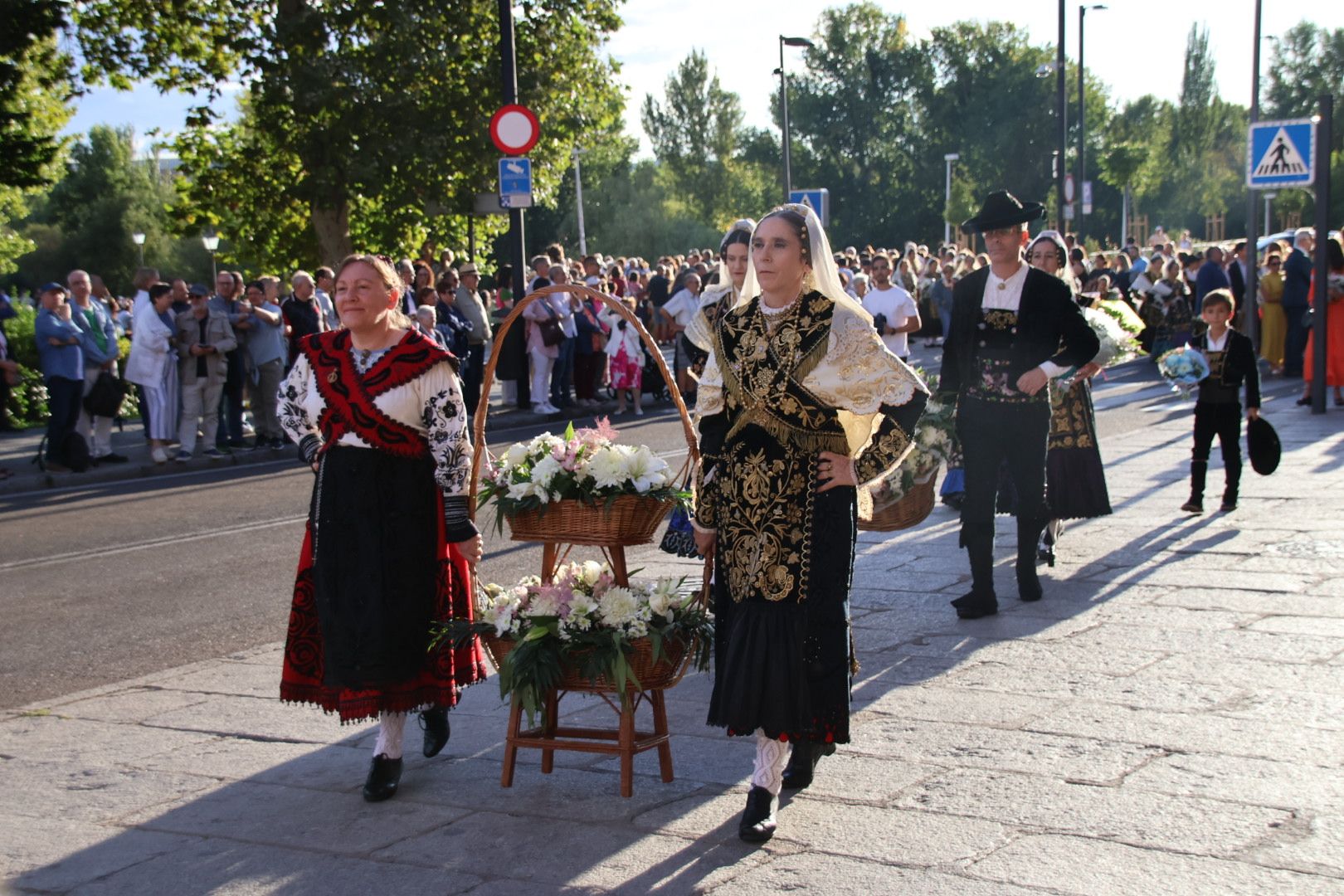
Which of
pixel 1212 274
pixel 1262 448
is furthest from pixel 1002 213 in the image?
pixel 1212 274

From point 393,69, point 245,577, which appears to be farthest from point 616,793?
point 393,69

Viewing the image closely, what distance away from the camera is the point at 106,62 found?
23.5 meters

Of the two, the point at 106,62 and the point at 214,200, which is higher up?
the point at 106,62

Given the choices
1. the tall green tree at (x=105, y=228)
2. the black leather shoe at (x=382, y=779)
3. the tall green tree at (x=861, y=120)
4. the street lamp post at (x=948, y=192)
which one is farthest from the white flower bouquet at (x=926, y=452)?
the tall green tree at (x=861, y=120)

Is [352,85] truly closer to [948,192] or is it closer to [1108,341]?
[1108,341]

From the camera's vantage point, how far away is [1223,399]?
388 inches

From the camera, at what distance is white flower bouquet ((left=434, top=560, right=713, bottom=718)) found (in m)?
4.67

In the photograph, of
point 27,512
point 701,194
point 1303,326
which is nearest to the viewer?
point 27,512

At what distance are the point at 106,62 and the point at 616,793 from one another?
21.8 m

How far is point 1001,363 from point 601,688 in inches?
123

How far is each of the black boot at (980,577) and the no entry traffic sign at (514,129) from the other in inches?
417

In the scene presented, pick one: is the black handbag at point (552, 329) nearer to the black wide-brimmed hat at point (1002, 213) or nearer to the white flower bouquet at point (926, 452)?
the white flower bouquet at point (926, 452)

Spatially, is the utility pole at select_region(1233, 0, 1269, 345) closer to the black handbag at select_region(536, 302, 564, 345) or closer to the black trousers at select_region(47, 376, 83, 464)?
the black handbag at select_region(536, 302, 564, 345)

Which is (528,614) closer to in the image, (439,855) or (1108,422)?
(439,855)
